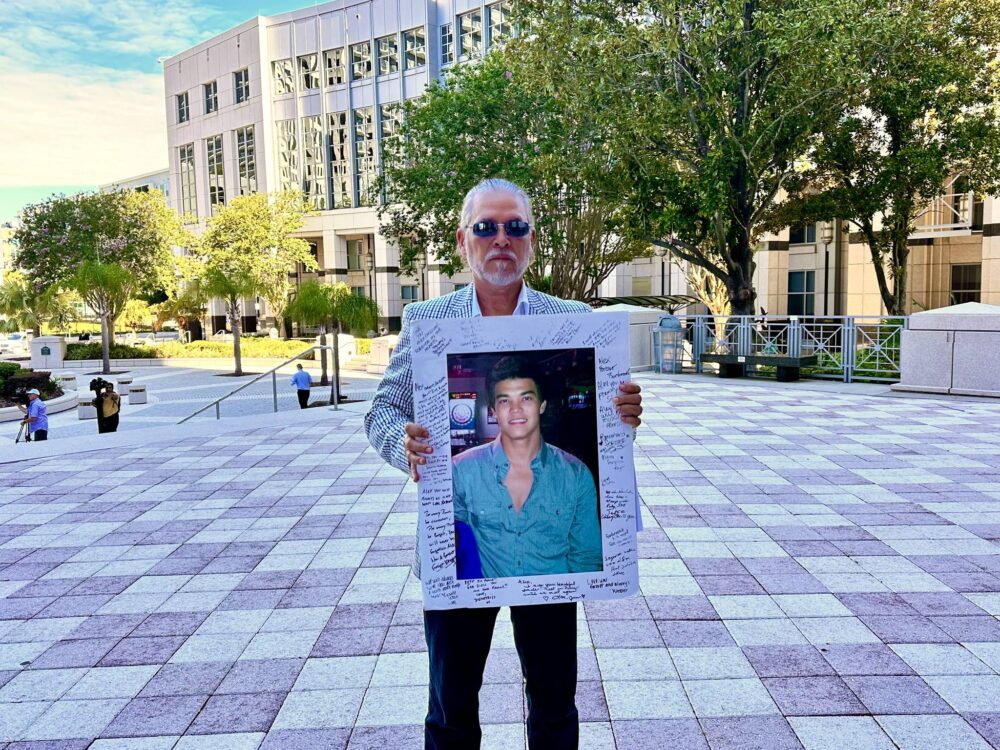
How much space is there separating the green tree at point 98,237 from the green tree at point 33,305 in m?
1.00

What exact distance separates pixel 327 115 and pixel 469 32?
431 inches

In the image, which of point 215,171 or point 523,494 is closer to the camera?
point 523,494

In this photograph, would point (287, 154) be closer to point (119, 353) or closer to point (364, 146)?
point (364, 146)

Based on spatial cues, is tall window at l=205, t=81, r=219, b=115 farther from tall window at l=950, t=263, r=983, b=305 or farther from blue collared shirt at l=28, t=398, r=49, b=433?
tall window at l=950, t=263, r=983, b=305

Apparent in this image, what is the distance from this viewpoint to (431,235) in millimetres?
27359

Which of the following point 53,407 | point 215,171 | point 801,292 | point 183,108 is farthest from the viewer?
point 183,108

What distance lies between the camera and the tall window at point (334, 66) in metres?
49.4

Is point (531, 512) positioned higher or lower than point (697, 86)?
lower

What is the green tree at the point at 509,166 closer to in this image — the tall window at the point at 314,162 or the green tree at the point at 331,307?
the green tree at the point at 331,307

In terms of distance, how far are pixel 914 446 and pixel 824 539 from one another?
433 centimetres

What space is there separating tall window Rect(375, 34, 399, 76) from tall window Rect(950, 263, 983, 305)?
32.8m

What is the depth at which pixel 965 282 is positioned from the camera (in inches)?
1206

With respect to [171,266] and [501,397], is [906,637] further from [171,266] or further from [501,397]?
[171,266]

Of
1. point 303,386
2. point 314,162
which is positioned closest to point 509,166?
point 303,386
